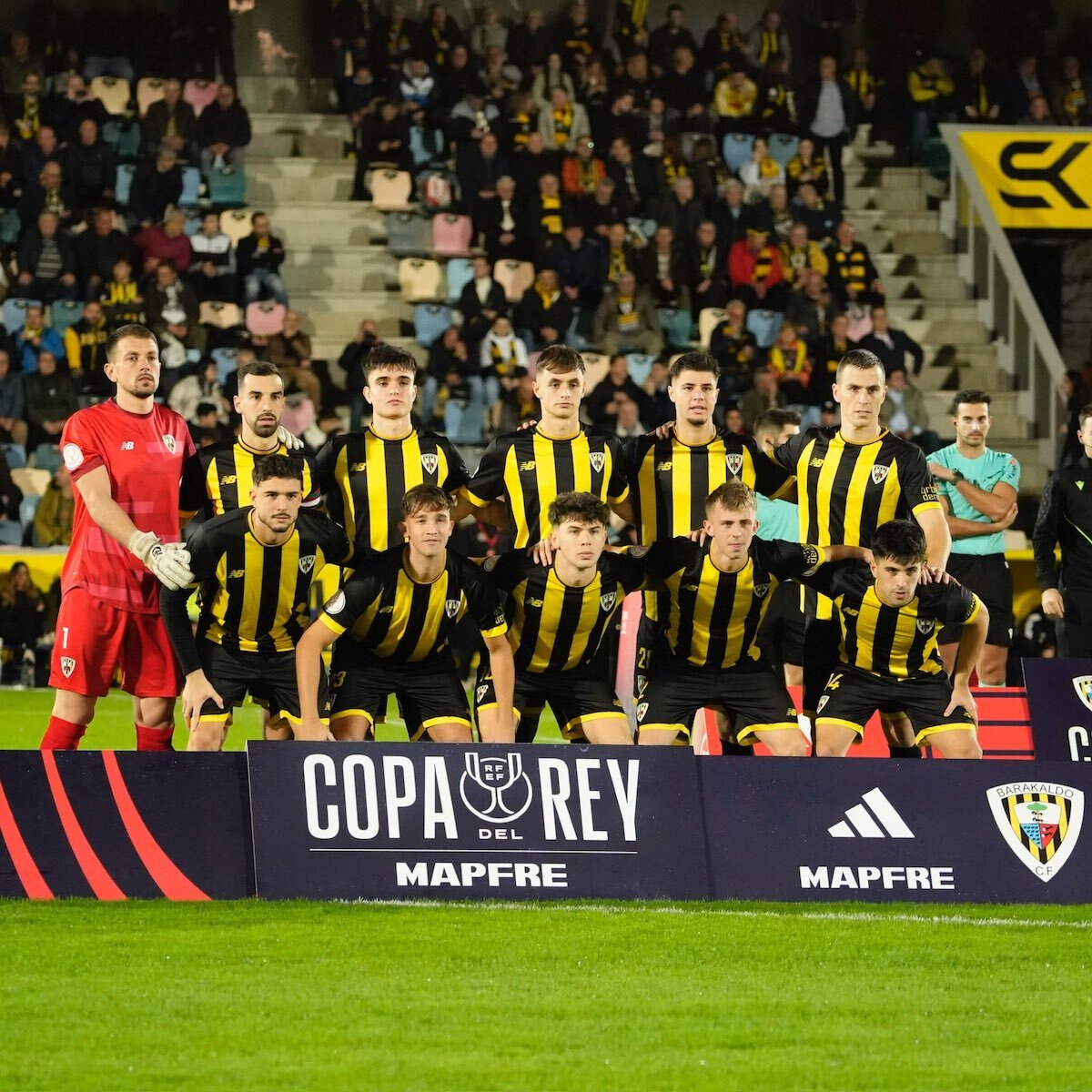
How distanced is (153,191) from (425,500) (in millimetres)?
12226

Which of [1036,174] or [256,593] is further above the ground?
[1036,174]

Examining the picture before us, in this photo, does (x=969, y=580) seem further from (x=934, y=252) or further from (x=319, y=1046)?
(x=934, y=252)

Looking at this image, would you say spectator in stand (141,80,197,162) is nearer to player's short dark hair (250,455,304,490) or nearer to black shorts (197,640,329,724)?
black shorts (197,640,329,724)

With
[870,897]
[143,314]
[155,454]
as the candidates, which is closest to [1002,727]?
[870,897]

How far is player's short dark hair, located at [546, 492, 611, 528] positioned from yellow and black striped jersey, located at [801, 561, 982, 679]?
1166mm

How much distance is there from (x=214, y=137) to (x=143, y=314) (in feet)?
9.73

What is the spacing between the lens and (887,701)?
835cm

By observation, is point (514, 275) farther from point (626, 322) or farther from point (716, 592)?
point (716, 592)

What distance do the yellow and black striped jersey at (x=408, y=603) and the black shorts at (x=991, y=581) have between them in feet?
12.7

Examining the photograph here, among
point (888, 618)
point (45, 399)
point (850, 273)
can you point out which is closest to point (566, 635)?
point (888, 618)

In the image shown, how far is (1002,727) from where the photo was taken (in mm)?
9594

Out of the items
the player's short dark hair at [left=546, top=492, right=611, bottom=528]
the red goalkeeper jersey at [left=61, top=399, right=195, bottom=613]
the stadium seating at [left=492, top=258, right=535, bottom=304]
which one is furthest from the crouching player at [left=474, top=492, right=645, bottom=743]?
the stadium seating at [left=492, top=258, right=535, bottom=304]

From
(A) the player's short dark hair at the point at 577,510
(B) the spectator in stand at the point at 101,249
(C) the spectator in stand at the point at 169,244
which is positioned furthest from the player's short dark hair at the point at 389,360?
(C) the spectator in stand at the point at 169,244

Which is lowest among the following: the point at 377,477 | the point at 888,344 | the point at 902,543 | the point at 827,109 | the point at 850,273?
the point at 902,543
